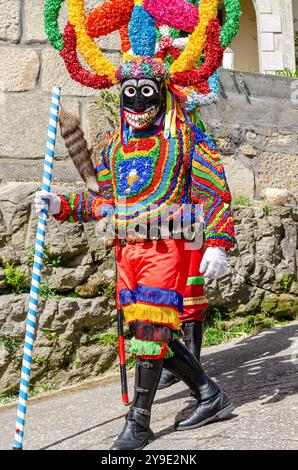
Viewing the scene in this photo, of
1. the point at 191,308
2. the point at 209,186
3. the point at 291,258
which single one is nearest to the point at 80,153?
the point at 209,186

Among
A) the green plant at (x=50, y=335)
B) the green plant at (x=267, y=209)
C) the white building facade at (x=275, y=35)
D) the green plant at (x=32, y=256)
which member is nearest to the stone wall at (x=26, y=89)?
the green plant at (x=32, y=256)

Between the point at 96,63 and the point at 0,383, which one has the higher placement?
the point at 96,63

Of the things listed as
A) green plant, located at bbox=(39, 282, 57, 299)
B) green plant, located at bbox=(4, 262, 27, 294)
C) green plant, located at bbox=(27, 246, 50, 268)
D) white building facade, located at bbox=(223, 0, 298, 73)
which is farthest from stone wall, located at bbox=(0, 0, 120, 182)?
white building facade, located at bbox=(223, 0, 298, 73)

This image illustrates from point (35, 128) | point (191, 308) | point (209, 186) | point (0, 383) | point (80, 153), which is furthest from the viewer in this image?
point (35, 128)

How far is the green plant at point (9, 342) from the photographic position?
189 inches

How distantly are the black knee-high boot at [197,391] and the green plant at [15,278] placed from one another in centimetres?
158

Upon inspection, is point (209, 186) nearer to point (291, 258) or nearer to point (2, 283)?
point (2, 283)

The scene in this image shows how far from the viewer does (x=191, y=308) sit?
14.4 feet

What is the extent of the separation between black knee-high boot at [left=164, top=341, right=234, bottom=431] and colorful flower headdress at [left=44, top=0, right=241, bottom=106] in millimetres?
1319

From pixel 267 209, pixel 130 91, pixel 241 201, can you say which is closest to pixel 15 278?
pixel 130 91

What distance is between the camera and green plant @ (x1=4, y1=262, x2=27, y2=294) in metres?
4.87

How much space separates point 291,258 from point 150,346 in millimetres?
2919

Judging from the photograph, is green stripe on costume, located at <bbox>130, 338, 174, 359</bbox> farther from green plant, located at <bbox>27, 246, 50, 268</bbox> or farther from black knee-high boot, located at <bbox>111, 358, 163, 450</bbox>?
green plant, located at <bbox>27, 246, 50, 268</bbox>

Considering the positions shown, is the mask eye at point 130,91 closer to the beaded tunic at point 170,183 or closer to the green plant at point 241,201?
the beaded tunic at point 170,183
